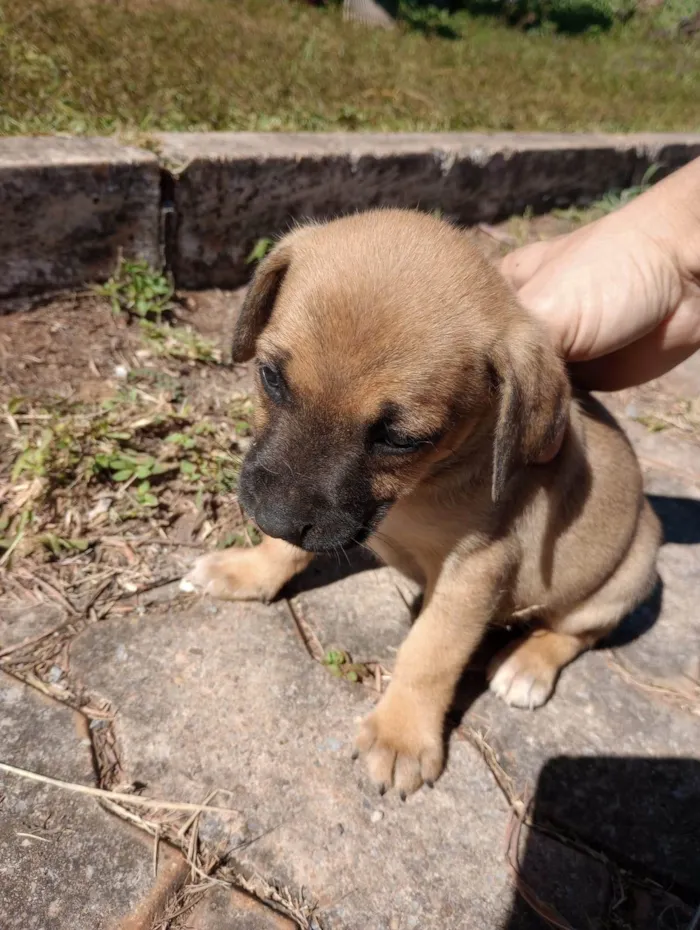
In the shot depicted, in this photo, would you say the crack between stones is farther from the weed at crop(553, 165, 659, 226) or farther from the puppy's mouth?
the weed at crop(553, 165, 659, 226)

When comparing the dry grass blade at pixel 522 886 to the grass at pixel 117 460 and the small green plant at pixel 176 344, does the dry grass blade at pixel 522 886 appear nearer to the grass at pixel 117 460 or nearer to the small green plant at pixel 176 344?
the grass at pixel 117 460

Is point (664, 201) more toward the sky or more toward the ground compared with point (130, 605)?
more toward the sky

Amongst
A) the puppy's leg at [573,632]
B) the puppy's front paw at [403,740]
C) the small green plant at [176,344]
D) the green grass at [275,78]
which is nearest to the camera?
the puppy's front paw at [403,740]

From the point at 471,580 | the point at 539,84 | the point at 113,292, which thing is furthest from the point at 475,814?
the point at 539,84

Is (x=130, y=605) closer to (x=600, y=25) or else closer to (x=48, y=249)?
(x=48, y=249)

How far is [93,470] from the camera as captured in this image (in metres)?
3.12

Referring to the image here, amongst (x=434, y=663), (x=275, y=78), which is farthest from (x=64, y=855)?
(x=275, y=78)

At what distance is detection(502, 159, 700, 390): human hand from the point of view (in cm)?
281

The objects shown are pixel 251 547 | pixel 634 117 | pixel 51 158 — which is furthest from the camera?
pixel 634 117

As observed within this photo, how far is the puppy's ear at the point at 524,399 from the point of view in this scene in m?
2.21

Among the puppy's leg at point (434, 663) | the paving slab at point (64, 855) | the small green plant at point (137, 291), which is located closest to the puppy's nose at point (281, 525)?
the puppy's leg at point (434, 663)

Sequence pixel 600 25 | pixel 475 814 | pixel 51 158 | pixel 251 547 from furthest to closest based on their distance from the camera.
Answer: pixel 600 25
pixel 51 158
pixel 251 547
pixel 475 814

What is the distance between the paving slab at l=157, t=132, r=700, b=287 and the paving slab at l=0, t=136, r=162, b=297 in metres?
0.21

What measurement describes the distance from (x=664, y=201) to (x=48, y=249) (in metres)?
2.88
